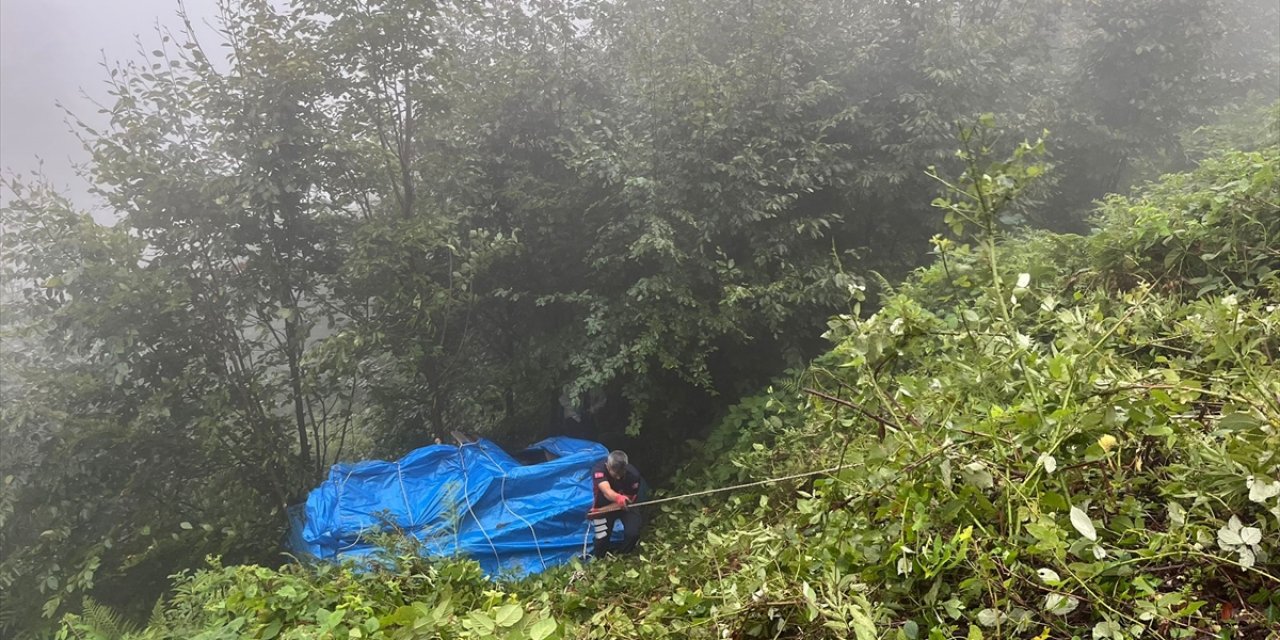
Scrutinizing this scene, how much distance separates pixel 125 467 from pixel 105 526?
0.41 meters

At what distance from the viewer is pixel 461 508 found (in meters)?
4.32

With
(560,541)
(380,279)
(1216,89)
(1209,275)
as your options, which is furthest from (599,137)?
(1216,89)

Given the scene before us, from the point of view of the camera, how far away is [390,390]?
5719 millimetres

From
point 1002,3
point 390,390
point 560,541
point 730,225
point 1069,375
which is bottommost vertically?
point 560,541

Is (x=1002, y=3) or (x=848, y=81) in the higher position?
(x=1002, y=3)

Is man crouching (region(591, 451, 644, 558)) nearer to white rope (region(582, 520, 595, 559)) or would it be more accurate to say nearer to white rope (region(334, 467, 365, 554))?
white rope (region(582, 520, 595, 559))

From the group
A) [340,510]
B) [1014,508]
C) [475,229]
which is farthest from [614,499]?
[1014,508]

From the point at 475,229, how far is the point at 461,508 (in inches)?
95.0

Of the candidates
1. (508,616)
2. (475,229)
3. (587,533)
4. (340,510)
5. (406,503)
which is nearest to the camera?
(508,616)

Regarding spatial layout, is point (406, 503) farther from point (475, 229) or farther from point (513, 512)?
point (475, 229)

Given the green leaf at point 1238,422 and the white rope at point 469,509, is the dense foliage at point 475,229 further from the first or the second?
the green leaf at point 1238,422

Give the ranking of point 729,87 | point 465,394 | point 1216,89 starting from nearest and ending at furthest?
point 729,87 < point 465,394 < point 1216,89

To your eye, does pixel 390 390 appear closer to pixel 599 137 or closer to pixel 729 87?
pixel 599 137

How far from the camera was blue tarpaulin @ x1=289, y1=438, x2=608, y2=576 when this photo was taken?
4156 mm
